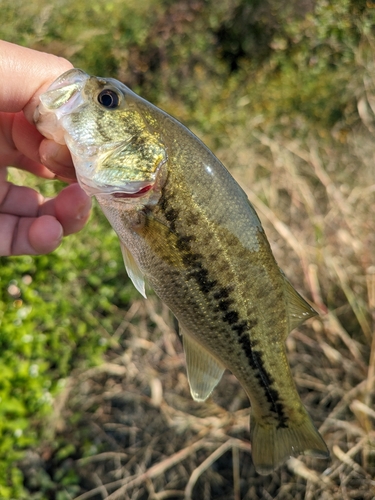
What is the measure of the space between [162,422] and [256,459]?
211cm

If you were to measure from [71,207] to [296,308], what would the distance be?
1.24 m

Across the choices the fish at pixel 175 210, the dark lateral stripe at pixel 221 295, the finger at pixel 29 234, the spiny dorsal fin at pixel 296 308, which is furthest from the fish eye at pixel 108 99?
the spiny dorsal fin at pixel 296 308

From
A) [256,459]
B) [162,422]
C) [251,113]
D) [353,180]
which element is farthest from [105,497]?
[251,113]

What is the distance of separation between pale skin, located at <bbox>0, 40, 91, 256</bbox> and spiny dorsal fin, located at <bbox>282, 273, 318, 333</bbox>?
1.07 m

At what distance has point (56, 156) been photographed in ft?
5.79

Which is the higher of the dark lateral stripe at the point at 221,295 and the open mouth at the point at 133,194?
the open mouth at the point at 133,194

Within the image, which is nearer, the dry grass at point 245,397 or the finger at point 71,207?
the finger at point 71,207

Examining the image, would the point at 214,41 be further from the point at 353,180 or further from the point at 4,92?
the point at 4,92

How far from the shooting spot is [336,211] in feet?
12.8

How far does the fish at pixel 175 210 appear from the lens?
5.04 feet

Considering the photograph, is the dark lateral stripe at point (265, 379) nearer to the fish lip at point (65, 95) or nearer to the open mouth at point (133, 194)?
the open mouth at point (133, 194)

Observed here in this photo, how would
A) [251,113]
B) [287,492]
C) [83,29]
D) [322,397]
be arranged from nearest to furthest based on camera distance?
[287,492] → [322,397] → [251,113] → [83,29]

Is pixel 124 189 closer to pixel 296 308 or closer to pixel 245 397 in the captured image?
pixel 296 308

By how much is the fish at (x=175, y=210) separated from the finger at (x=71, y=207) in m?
0.58
